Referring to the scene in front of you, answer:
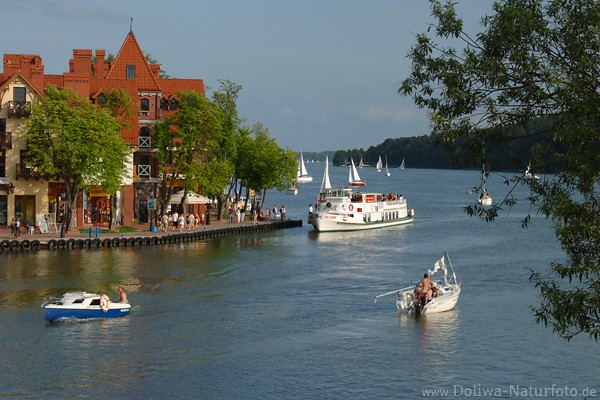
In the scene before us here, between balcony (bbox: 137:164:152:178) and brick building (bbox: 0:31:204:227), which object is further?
balcony (bbox: 137:164:152:178)

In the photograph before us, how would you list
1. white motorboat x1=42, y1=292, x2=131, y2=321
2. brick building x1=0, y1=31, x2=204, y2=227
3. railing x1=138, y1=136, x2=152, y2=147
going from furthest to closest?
railing x1=138, y1=136, x2=152, y2=147
brick building x1=0, y1=31, x2=204, y2=227
white motorboat x1=42, y1=292, x2=131, y2=321

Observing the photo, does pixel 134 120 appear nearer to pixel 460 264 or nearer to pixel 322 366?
pixel 460 264

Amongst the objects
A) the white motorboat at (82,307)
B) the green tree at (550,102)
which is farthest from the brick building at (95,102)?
the green tree at (550,102)

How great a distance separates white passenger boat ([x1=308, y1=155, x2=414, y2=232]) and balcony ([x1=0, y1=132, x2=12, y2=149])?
122ft

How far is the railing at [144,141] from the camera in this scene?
92.9 metres

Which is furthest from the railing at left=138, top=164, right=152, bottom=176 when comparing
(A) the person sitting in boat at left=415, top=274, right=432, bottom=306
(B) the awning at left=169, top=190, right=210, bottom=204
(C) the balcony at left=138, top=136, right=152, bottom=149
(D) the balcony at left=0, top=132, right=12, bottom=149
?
(A) the person sitting in boat at left=415, top=274, right=432, bottom=306

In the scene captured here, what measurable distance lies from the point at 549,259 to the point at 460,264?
887cm

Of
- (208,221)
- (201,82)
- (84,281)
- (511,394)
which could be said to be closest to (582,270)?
(511,394)

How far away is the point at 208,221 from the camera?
97625 millimetres

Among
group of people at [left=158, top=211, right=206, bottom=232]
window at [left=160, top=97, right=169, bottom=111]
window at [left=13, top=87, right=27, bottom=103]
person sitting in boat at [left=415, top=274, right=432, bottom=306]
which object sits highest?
window at [left=160, top=97, right=169, bottom=111]

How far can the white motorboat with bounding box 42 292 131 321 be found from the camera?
48156 mm

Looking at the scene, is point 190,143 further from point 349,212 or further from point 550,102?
point 550,102

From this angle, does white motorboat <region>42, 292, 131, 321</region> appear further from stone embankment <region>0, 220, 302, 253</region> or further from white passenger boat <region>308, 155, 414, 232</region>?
white passenger boat <region>308, 155, 414, 232</region>

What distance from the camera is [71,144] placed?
255ft
